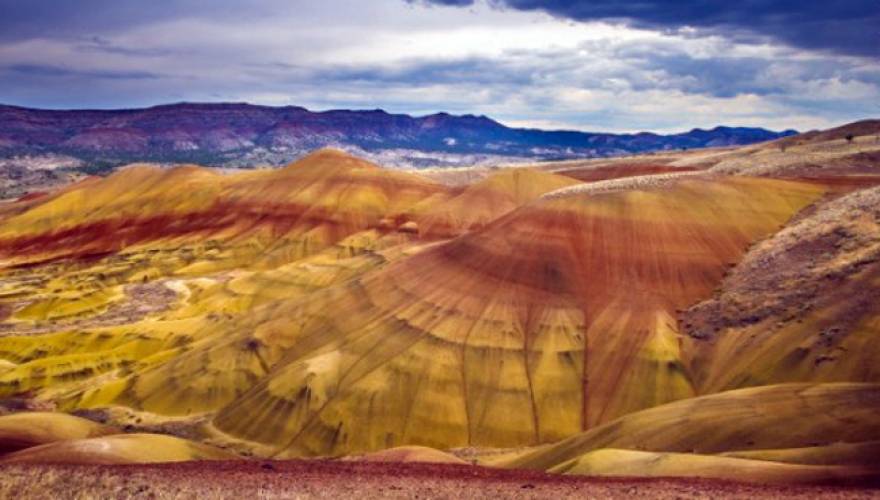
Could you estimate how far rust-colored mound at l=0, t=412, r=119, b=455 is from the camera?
151 feet

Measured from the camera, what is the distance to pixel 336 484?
97.9 ft

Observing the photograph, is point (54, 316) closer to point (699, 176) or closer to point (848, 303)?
point (699, 176)

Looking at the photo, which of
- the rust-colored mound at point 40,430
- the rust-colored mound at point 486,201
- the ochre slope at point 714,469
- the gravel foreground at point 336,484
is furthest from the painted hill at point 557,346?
the rust-colored mound at point 486,201

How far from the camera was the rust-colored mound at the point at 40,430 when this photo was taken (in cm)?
4600

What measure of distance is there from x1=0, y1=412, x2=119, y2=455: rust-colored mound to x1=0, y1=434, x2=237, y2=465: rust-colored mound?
6.79 m

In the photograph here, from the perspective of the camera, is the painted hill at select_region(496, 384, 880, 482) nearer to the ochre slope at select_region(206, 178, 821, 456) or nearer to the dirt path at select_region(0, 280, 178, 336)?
the ochre slope at select_region(206, 178, 821, 456)

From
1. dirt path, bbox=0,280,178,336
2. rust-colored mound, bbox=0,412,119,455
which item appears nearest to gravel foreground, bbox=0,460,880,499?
rust-colored mound, bbox=0,412,119,455

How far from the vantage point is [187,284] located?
153 meters

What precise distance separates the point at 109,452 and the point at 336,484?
54.6ft

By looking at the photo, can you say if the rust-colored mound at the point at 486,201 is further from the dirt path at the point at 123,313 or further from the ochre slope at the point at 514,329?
the ochre slope at the point at 514,329

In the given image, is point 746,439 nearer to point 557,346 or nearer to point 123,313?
point 557,346

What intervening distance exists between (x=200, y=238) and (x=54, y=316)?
6263cm

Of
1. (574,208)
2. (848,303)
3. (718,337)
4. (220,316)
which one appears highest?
(574,208)

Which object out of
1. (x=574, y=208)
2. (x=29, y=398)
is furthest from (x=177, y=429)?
(x=574, y=208)
